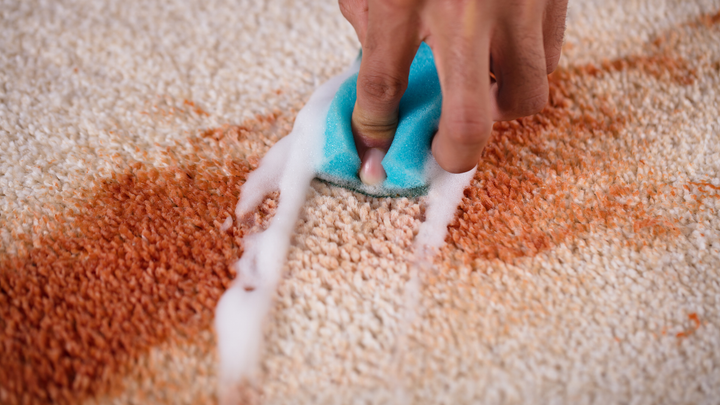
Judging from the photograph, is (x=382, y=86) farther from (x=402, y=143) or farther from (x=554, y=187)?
(x=554, y=187)

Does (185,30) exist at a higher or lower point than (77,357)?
higher

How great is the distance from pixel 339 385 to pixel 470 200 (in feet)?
0.79

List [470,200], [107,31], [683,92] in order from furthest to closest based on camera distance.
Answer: [107,31]
[683,92]
[470,200]

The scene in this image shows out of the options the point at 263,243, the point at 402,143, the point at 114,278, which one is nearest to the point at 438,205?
the point at 402,143

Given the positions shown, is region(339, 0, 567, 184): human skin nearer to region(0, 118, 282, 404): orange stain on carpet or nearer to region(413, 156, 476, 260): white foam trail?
region(413, 156, 476, 260): white foam trail

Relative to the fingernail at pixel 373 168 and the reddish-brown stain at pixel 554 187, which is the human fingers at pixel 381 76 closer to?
the fingernail at pixel 373 168

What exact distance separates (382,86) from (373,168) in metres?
0.09

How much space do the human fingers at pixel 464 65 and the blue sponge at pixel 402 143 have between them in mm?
87

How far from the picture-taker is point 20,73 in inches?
27.2

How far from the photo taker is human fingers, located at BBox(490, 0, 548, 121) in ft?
1.48

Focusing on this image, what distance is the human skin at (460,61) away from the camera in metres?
0.43

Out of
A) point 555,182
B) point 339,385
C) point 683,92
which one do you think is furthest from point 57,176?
point 683,92

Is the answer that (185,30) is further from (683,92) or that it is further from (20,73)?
(683,92)

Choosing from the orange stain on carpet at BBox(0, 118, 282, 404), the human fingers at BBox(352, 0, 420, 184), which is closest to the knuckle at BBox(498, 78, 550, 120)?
the human fingers at BBox(352, 0, 420, 184)
